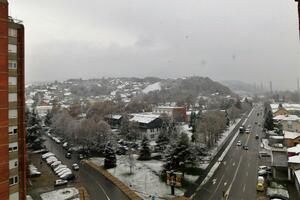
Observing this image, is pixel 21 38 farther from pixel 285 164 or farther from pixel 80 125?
pixel 80 125

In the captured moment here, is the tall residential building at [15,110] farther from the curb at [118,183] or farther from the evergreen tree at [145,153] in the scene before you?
the evergreen tree at [145,153]

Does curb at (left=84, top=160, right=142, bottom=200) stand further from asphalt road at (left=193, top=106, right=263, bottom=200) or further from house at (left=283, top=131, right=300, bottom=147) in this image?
house at (left=283, top=131, right=300, bottom=147)

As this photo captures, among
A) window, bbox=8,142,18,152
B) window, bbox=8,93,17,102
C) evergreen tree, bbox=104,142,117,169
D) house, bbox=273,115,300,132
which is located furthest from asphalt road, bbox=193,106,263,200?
window, bbox=8,93,17,102

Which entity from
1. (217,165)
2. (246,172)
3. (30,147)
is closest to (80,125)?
(30,147)

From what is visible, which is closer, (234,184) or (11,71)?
(11,71)

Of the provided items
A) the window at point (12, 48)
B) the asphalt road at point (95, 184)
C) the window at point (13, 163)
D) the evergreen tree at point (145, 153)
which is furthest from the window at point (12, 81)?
the evergreen tree at point (145, 153)

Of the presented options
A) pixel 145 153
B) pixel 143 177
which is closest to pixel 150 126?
pixel 145 153
